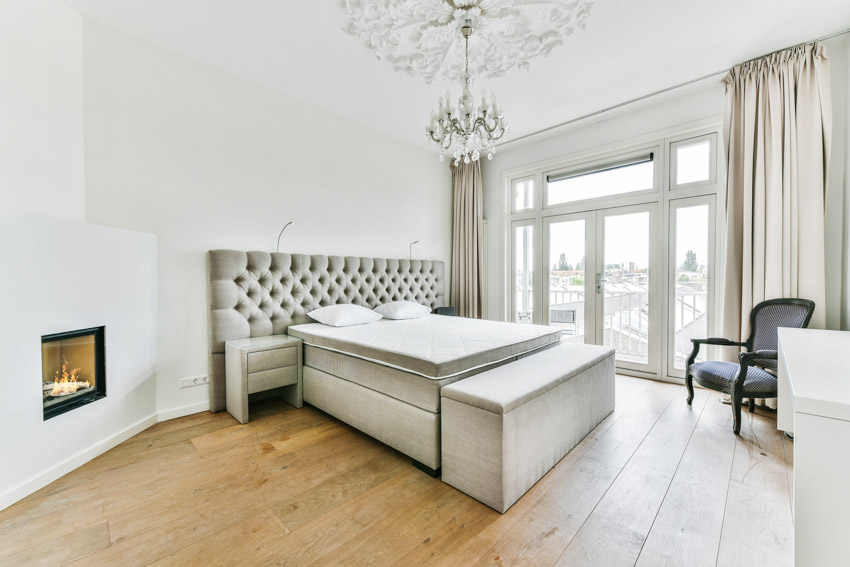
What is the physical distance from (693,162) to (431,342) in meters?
3.17

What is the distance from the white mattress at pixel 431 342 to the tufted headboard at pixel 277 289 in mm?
264

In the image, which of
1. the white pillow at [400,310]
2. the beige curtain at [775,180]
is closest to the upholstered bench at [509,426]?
the white pillow at [400,310]

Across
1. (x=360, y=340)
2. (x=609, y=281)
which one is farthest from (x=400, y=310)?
(x=609, y=281)

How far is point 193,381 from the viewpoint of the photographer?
8.50ft

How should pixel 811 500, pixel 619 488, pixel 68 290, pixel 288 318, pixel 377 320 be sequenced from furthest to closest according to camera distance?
pixel 377 320 < pixel 288 318 < pixel 68 290 < pixel 619 488 < pixel 811 500

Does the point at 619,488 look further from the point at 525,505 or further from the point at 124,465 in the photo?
the point at 124,465

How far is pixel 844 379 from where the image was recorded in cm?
88

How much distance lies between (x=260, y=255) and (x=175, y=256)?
0.58 meters

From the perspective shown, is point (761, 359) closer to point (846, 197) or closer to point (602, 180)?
point (846, 197)

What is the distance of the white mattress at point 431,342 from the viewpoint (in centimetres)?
188

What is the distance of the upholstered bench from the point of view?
1491 millimetres

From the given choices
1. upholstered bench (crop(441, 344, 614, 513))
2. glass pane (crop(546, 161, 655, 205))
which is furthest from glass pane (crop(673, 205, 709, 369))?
upholstered bench (crop(441, 344, 614, 513))

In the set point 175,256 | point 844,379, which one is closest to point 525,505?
point 844,379

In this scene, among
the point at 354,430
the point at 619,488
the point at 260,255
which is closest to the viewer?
the point at 619,488
